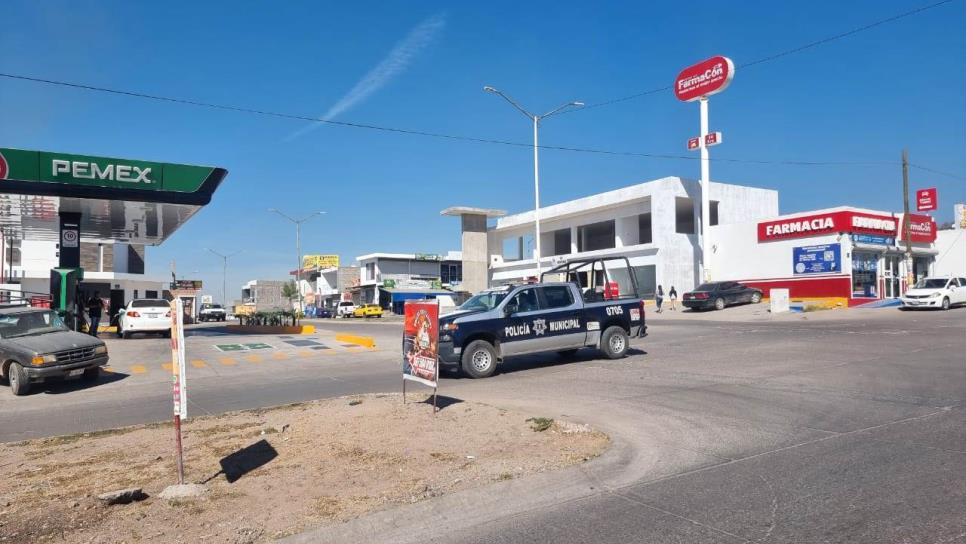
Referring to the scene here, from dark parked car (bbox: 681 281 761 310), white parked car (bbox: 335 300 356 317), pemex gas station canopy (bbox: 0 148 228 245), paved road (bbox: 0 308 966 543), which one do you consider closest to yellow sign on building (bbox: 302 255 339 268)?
white parked car (bbox: 335 300 356 317)

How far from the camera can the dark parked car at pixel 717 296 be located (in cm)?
3656

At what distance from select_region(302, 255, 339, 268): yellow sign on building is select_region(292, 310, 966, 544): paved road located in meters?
101

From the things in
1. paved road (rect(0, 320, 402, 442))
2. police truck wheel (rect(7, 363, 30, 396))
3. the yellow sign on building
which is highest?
the yellow sign on building

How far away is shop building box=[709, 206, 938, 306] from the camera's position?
36.1m

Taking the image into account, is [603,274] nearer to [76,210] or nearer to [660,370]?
[660,370]

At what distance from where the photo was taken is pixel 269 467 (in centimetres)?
658

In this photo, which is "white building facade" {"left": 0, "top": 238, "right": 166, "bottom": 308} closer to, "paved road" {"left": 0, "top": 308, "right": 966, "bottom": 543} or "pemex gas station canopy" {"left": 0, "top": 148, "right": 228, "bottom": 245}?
"pemex gas station canopy" {"left": 0, "top": 148, "right": 228, "bottom": 245}

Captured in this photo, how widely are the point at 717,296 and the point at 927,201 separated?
54.7ft

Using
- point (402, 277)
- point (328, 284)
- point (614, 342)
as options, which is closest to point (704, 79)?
point (614, 342)

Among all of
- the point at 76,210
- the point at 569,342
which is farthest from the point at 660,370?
the point at 76,210

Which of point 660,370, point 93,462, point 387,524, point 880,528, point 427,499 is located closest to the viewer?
point 880,528

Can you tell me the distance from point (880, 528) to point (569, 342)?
1001 cm

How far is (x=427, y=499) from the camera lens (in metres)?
5.52

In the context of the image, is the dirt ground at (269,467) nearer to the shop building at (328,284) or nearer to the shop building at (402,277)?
the shop building at (402,277)
